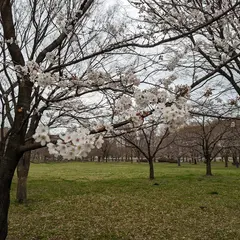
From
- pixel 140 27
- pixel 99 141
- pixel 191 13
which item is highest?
pixel 191 13

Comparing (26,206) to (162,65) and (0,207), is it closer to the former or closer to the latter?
(0,207)

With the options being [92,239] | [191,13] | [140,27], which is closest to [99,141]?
[140,27]

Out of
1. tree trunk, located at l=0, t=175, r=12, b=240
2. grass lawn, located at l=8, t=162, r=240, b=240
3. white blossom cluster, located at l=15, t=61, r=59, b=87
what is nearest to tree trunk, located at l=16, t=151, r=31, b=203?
grass lawn, located at l=8, t=162, r=240, b=240

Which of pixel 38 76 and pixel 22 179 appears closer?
pixel 38 76

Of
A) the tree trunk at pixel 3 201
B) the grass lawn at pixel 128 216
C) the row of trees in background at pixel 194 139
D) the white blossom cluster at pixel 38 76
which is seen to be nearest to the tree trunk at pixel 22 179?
the grass lawn at pixel 128 216

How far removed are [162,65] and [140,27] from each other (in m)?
0.93

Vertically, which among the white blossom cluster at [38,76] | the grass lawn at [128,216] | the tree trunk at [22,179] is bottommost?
the grass lawn at [128,216]

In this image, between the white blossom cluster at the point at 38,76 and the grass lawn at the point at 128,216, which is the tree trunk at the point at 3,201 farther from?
the grass lawn at the point at 128,216

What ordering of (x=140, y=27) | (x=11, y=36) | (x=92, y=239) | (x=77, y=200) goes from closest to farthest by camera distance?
(x=11, y=36), (x=140, y=27), (x=92, y=239), (x=77, y=200)

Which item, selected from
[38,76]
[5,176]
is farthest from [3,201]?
[38,76]

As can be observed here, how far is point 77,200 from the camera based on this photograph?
9.32 meters

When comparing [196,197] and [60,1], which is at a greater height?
[60,1]

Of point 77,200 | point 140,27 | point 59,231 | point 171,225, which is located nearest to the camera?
point 140,27

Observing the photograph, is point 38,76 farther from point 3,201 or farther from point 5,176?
point 3,201
